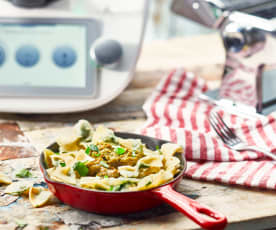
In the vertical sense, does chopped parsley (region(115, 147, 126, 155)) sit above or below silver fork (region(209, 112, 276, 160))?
above

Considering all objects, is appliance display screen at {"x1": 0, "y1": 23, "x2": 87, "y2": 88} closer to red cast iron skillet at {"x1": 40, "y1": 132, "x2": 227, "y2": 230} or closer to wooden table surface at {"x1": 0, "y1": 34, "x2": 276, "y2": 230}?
wooden table surface at {"x1": 0, "y1": 34, "x2": 276, "y2": 230}

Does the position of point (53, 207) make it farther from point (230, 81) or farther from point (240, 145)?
point (230, 81)

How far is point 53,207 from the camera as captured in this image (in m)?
0.67

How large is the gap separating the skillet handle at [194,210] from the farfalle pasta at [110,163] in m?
0.02

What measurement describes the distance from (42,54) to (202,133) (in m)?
0.37

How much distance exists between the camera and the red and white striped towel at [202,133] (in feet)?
2.51

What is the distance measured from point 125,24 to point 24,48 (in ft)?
0.71

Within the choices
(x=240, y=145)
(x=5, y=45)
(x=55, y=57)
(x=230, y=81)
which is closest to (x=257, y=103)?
(x=230, y=81)

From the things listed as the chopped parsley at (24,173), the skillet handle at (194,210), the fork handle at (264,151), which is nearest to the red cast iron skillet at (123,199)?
the skillet handle at (194,210)

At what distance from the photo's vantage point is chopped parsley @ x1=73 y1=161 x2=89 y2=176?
67 cm

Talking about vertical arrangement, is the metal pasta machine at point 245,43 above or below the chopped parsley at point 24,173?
above

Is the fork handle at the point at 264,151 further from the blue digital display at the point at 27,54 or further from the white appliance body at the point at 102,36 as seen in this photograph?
the blue digital display at the point at 27,54

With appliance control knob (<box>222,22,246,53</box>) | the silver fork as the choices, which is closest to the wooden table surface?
the silver fork

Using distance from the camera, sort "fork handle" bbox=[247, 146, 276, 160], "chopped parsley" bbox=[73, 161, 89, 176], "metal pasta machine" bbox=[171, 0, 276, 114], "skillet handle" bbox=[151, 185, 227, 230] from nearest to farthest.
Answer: "skillet handle" bbox=[151, 185, 227, 230], "chopped parsley" bbox=[73, 161, 89, 176], "fork handle" bbox=[247, 146, 276, 160], "metal pasta machine" bbox=[171, 0, 276, 114]
